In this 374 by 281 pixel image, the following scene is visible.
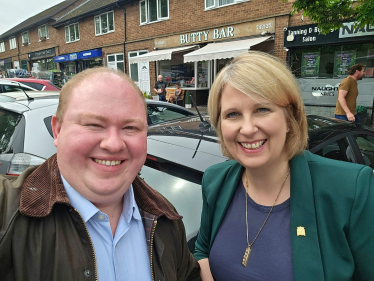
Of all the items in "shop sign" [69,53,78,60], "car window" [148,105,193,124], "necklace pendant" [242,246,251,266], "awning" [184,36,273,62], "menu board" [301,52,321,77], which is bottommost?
"necklace pendant" [242,246,251,266]

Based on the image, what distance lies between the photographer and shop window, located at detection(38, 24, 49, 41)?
25217mm

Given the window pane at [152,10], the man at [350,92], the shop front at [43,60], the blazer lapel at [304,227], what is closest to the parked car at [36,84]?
the window pane at [152,10]

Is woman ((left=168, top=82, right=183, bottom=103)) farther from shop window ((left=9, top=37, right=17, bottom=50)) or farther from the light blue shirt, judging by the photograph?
shop window ((left=9, top=37, right=17, bottom=50))

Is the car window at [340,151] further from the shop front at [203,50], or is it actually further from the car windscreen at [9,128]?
the shop front at [203,50]

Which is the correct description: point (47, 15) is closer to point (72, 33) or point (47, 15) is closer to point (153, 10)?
point (72, 33)

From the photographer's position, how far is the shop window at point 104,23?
57.6 ft

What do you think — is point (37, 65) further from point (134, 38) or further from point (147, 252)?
point (147, 252)

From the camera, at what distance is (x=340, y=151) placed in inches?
103

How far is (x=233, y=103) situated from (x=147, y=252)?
0.79 meters

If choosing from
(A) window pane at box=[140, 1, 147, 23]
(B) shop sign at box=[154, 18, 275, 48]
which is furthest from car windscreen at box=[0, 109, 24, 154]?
(A) window pane at box=[140, 1, 147, 23]

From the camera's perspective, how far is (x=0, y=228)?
838mm

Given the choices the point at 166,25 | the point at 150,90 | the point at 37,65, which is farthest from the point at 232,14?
the point at 37,65

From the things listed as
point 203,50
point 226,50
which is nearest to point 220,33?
point 203,50

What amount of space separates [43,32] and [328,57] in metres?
24.8
